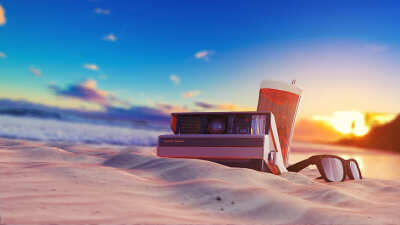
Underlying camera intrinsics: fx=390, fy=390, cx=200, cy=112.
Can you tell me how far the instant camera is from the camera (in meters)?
6.59

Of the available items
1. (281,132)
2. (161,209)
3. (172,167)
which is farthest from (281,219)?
(281,132)

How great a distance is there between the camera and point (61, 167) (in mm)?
5832

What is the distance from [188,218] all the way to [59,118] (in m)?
39.9

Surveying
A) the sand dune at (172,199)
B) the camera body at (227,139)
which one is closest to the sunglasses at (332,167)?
the camera body at (227,139)

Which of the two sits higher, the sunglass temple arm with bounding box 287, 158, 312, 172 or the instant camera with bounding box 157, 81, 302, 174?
the instant camera with bounding box 157, 81, 302, 174

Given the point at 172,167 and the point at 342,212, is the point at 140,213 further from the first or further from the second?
the point at 172,167

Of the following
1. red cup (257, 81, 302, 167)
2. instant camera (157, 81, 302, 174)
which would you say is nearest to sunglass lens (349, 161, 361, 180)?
red cup (257, 81, 302, 167)

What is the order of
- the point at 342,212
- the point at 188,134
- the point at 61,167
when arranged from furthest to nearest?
1. the point at 188,134
2. the point at 61,167
3. the point at 342,212

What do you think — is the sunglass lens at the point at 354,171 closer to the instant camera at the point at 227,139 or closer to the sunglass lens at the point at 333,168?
the sunglass lens at the point at 333,168

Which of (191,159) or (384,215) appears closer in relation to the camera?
(384,215)

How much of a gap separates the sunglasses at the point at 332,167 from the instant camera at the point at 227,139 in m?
1.09

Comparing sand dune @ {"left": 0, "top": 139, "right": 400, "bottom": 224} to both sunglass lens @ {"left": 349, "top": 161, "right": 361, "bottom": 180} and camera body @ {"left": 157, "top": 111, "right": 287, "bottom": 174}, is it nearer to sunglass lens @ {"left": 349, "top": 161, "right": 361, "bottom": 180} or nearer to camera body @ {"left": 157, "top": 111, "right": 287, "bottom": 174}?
camera body @ {"left": 157, "top": 111, "right": 287, "bottom": 174}

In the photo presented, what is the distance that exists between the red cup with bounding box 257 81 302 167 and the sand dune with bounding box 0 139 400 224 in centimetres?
332

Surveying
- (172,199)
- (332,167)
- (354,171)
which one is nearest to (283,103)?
(332,167)
